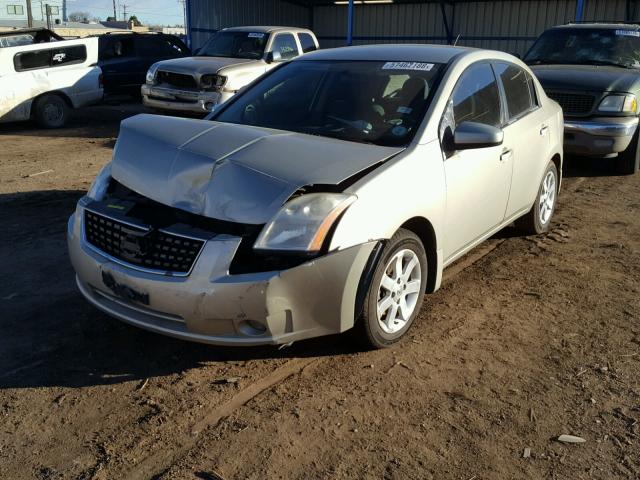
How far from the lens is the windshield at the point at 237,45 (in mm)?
12102

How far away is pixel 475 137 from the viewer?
13.0 feet

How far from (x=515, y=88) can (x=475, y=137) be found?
61.6 inches

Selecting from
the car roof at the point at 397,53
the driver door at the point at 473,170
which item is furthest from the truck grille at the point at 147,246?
the car roof at the point at 397,53

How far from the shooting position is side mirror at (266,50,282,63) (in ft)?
38.9

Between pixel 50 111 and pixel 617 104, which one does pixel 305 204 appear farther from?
pixel 50 111

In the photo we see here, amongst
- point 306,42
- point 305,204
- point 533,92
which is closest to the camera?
point 305,204

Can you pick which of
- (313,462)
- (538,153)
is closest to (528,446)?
(313,462)

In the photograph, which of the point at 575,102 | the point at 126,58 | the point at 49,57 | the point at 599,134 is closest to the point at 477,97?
the point at 599,134

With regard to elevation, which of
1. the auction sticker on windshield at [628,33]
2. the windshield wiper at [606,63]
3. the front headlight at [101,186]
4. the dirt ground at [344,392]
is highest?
the auction sticker on windshield at [628,33]

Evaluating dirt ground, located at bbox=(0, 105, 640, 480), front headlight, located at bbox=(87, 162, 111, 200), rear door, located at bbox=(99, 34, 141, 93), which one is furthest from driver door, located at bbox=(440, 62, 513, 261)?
rear door, located at bbox=(99, 34, 141, 93)

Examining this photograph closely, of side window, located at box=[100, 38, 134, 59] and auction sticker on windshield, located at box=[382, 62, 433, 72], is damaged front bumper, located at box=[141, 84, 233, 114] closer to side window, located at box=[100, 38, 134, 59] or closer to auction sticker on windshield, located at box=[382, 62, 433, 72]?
side window, located at box=[100, 38, 134, 59]

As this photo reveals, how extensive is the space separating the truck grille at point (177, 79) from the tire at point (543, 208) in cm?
684

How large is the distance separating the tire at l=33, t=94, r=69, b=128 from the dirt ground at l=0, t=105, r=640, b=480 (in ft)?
25.9

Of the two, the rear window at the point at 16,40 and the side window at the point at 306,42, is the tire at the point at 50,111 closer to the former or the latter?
the rear window at the point at 16,40
